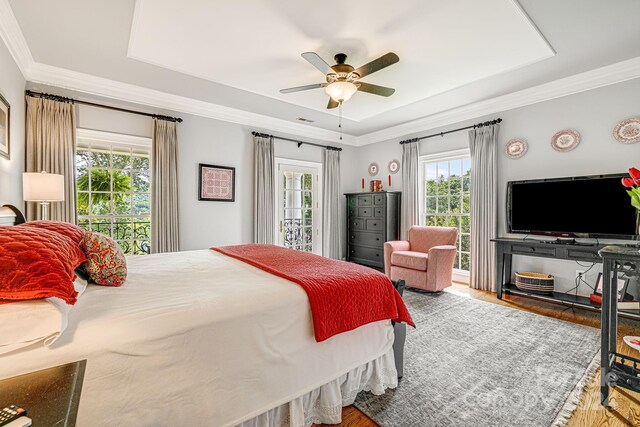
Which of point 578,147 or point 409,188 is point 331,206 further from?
point 578,147

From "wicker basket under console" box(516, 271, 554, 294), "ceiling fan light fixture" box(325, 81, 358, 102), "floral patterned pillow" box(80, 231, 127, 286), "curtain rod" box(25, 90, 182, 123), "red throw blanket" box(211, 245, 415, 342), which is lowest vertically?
"wicker basket under console" box(516, 271, 554, 294)

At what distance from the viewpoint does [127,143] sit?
3.78 metres

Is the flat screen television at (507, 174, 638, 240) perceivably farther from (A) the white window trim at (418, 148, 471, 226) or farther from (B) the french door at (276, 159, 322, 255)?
(B) the french door at (276, 159, 322, 255)

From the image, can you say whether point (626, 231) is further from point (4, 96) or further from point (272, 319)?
point (4, 96)

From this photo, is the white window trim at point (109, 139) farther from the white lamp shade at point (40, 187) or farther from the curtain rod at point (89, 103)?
the white lamp shade at point (40, 187)

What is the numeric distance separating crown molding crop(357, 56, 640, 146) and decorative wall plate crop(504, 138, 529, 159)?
476 millimetres

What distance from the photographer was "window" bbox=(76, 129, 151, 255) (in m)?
3.60

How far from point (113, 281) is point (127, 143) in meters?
2.85

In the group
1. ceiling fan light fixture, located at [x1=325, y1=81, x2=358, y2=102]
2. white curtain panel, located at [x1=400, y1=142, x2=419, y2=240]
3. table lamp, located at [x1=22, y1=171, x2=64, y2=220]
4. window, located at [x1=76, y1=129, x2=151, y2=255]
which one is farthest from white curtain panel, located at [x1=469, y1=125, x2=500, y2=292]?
table lamp, located at [x1=22, y1=171, x2=64, y2=220]

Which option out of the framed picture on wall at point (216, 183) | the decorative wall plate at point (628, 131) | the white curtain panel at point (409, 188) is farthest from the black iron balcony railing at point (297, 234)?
the decorative wall plate at point (628, 131)

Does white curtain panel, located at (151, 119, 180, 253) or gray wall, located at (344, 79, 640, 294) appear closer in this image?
gray wall, located at (344, 79, 640, 294)

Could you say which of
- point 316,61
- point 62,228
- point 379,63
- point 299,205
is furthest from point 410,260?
point 62,228

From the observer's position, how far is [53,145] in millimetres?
3205

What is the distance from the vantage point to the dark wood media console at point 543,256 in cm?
313
